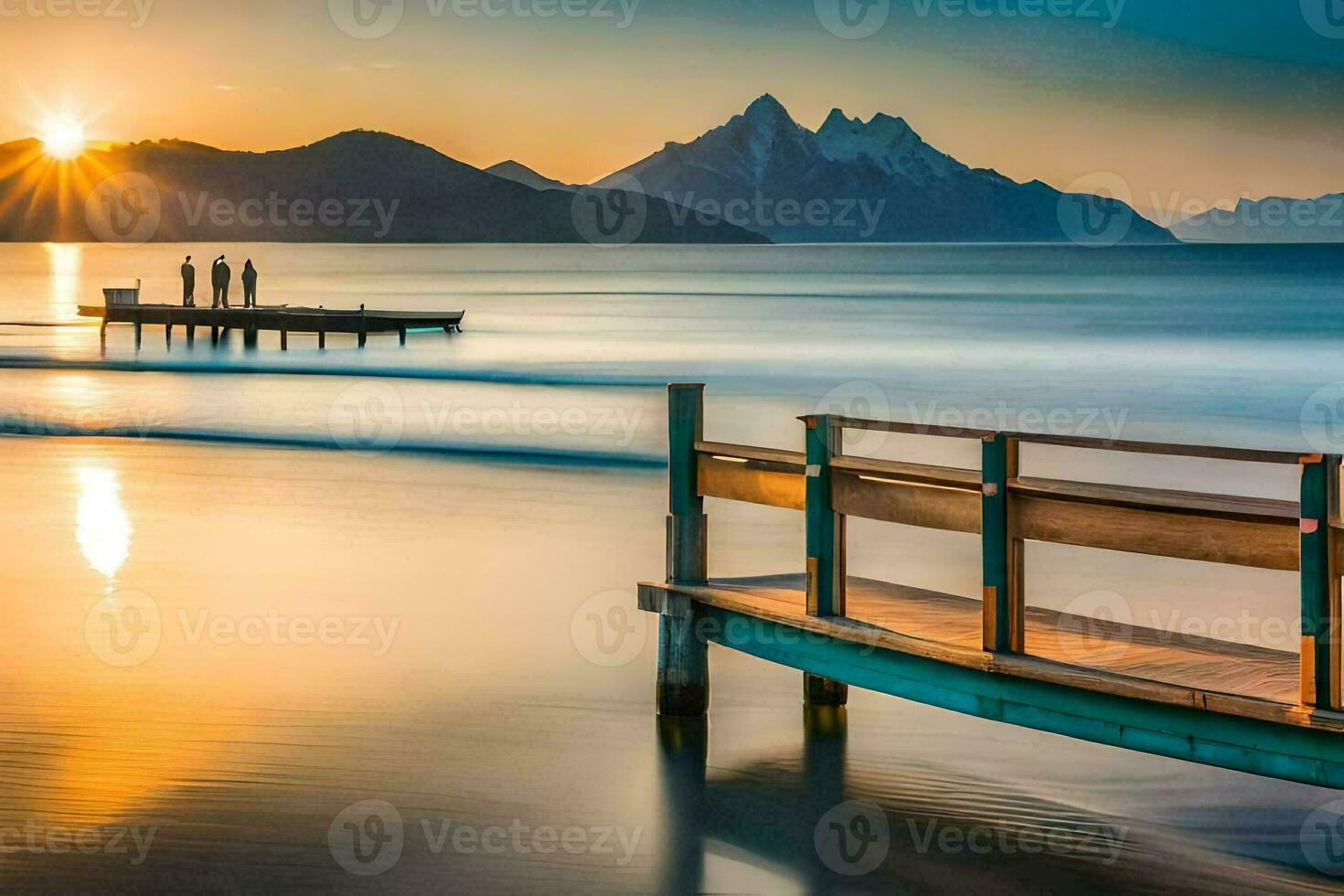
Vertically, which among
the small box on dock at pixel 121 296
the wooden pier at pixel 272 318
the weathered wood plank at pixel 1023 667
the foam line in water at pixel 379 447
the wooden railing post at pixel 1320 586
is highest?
the small box on dock at pixel 121 296

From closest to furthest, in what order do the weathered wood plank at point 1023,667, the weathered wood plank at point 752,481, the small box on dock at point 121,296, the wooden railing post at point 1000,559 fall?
the weathered wood plank at point 1023,667
the wooden railing post at point 1000,559
the weathered wood plank at point 752,481
the small box on dock at point 121,296

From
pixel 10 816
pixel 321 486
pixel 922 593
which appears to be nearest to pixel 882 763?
pixel 922 593

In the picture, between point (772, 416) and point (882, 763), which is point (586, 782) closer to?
point (882, 763)

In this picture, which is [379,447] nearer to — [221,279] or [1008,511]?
[1008,511]

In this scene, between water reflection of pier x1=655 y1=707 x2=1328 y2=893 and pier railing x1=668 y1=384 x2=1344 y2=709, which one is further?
water reflection of pier x1=655 y1=707 x2=1328 y2=893

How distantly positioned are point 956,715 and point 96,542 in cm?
976

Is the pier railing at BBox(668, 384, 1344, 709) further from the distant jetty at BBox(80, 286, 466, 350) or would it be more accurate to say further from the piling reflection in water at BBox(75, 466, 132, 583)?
the distant jetty at BBox(80, 286, 466, 350)

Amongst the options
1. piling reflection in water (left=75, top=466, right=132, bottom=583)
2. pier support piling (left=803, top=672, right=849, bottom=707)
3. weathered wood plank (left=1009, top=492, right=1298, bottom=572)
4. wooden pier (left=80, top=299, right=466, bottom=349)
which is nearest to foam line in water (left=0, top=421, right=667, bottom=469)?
piling reflection in water (left=75, top=466, right=132, bottom=583)

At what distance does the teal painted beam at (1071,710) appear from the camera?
6434 mm

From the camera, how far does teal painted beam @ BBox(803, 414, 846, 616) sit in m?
8.27

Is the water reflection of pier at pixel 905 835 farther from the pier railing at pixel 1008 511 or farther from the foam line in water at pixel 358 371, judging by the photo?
the foam line in water at pixel 358 371

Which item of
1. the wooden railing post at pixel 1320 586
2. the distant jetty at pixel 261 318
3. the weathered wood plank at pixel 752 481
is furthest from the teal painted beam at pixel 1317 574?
the distant jetty at pixel 261 318

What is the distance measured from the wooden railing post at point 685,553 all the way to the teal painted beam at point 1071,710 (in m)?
0.56

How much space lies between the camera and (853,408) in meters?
39.0
